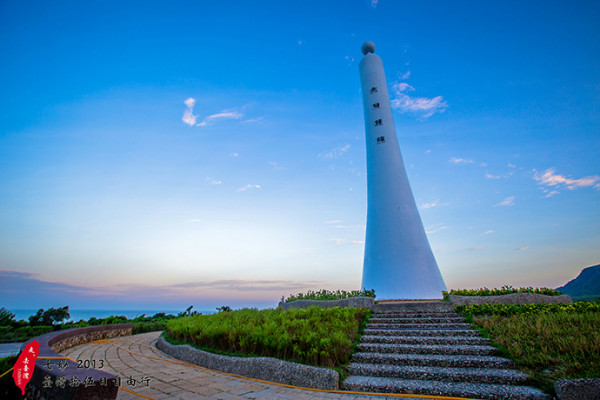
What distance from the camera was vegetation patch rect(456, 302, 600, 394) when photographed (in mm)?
3598

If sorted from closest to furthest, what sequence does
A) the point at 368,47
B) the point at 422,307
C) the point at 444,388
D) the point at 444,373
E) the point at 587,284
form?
the point at 444,388 < the point at 444,373 < the point at 422,307 < the point at 368,47 < the point at 587,284

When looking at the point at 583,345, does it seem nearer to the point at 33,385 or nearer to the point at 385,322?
the point at 385,322

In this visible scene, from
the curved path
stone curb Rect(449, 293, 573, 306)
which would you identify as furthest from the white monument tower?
the curved path

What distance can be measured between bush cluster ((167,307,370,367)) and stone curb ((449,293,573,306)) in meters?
2.99

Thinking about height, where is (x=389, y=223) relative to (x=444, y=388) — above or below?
above

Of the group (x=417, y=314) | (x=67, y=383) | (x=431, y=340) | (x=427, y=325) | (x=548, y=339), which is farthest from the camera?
(x=417, y=314)

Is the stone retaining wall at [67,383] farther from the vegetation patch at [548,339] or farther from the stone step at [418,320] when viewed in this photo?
the stone step at [418,320]

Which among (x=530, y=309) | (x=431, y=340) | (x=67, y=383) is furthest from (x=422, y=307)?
(x=67, y=383)

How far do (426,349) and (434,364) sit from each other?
488 mm

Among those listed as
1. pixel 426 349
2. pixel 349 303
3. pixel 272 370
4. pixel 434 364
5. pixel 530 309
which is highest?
pixel 530 309

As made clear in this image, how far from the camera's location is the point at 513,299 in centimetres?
826

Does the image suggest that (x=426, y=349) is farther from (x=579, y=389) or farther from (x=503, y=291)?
(x=503, y=291)

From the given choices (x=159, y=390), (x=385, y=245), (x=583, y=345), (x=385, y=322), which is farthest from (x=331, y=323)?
(x=385, y=245)

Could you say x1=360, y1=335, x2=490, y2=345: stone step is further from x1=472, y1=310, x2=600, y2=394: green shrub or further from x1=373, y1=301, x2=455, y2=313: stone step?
x1=373, y1=301, x2=455, y2=313: stone step
